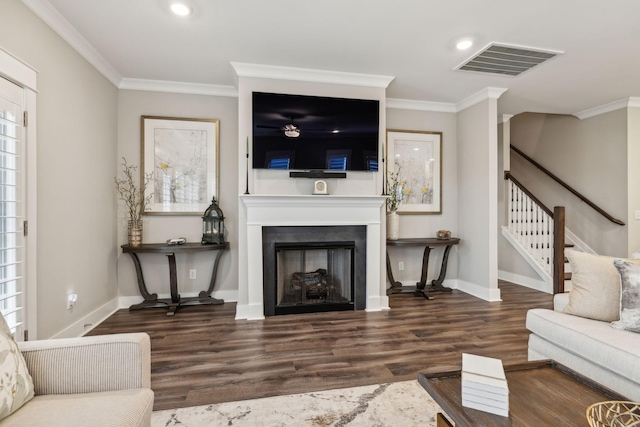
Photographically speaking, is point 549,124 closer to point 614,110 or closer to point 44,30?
point 614,110

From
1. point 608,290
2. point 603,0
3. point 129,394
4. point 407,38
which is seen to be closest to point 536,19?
point 603,0

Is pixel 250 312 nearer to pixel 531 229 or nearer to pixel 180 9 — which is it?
pixel 180 9

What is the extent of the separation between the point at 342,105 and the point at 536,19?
1851mm

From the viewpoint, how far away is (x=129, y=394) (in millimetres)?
1202

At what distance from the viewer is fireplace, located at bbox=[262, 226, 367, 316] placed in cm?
353

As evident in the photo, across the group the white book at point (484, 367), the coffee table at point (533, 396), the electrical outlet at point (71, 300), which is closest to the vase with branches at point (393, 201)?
the coffee table at point (533, 396)

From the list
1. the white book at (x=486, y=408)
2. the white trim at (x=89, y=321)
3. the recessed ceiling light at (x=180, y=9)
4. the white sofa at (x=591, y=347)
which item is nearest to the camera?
the white book at (x=486, y=408)

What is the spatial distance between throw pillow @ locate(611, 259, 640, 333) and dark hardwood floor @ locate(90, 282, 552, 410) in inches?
34.5

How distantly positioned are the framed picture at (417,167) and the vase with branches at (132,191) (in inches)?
124

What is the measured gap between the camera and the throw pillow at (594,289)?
1.92 m

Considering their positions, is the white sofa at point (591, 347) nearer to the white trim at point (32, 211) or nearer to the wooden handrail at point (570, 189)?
the white trim at point (32, 211)

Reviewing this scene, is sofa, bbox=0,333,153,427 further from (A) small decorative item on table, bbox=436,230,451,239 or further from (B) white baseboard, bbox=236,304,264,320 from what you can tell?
(A) small decorative item on table, bbox=436,230,451,239

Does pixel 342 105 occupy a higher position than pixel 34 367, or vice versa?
pixel 342 105

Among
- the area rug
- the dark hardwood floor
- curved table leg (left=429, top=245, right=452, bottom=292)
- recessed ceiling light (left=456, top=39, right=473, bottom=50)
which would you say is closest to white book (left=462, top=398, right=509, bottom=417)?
the dark hardwood floor
